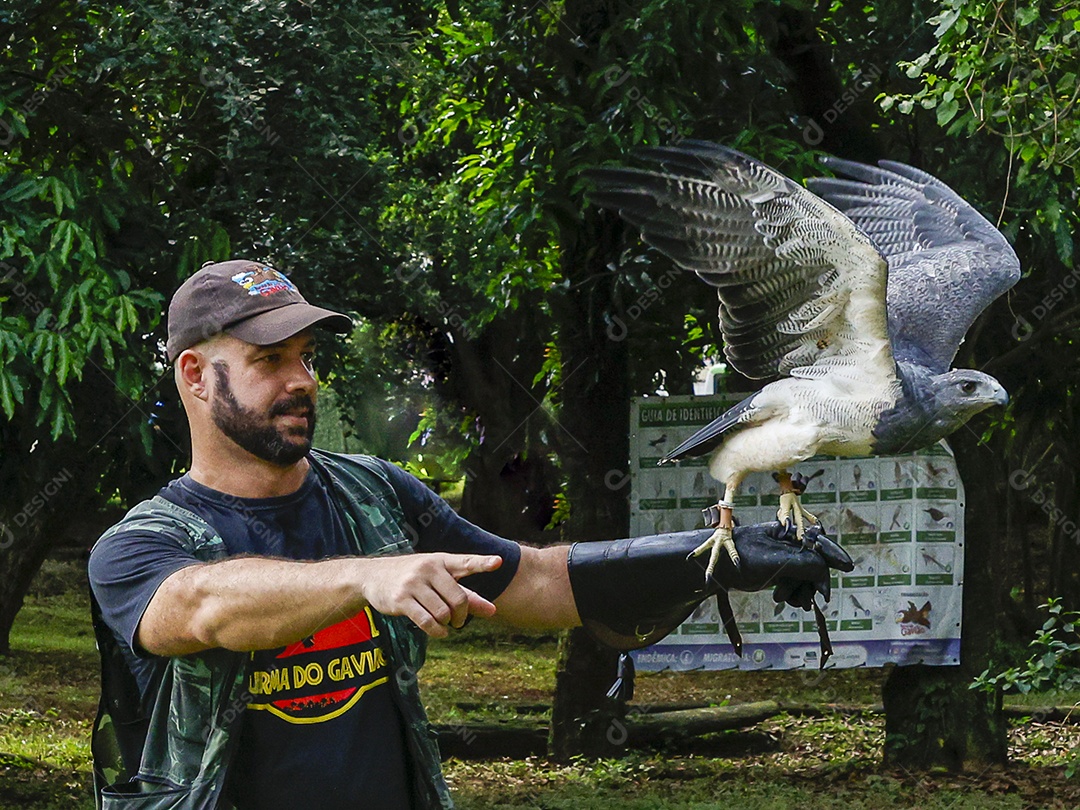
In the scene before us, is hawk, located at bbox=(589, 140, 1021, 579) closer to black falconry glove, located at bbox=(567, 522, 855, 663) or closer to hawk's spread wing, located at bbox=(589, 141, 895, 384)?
hawk's spread wing, located at bbox=(589, 141, 895, 384)

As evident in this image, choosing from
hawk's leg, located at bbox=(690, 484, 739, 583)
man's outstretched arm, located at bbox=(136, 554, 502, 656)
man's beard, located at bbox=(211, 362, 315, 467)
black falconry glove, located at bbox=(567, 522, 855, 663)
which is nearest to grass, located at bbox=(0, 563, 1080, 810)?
hawk's leg, located at bbox=(690, 484, 739, 583)

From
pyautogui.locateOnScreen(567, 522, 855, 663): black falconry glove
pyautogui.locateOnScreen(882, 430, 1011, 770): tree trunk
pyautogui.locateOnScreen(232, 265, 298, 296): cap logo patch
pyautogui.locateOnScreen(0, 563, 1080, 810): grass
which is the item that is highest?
pyautogui.locateOnScreen(232, 265, 298, 296): cap logo patch

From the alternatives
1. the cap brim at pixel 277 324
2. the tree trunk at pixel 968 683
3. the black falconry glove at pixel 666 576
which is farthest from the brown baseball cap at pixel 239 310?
the tree trunk at pixel 968 683

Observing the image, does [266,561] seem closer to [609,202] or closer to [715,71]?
[609,202]

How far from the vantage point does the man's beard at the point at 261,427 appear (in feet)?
8.28

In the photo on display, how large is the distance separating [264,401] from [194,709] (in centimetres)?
59

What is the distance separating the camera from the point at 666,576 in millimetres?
2857

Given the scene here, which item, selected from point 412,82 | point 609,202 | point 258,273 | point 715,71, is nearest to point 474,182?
point 412,82

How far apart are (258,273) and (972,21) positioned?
12.5ft

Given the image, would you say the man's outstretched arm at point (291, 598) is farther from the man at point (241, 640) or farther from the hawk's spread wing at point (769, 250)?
the hawk's spread wing at point (769, 250)

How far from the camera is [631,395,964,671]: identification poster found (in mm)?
7672

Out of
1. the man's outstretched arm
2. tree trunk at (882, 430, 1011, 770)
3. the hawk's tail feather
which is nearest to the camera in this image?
the man's outstretched arm

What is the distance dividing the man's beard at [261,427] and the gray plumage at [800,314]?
1.63m

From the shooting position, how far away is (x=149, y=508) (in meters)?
2.47
